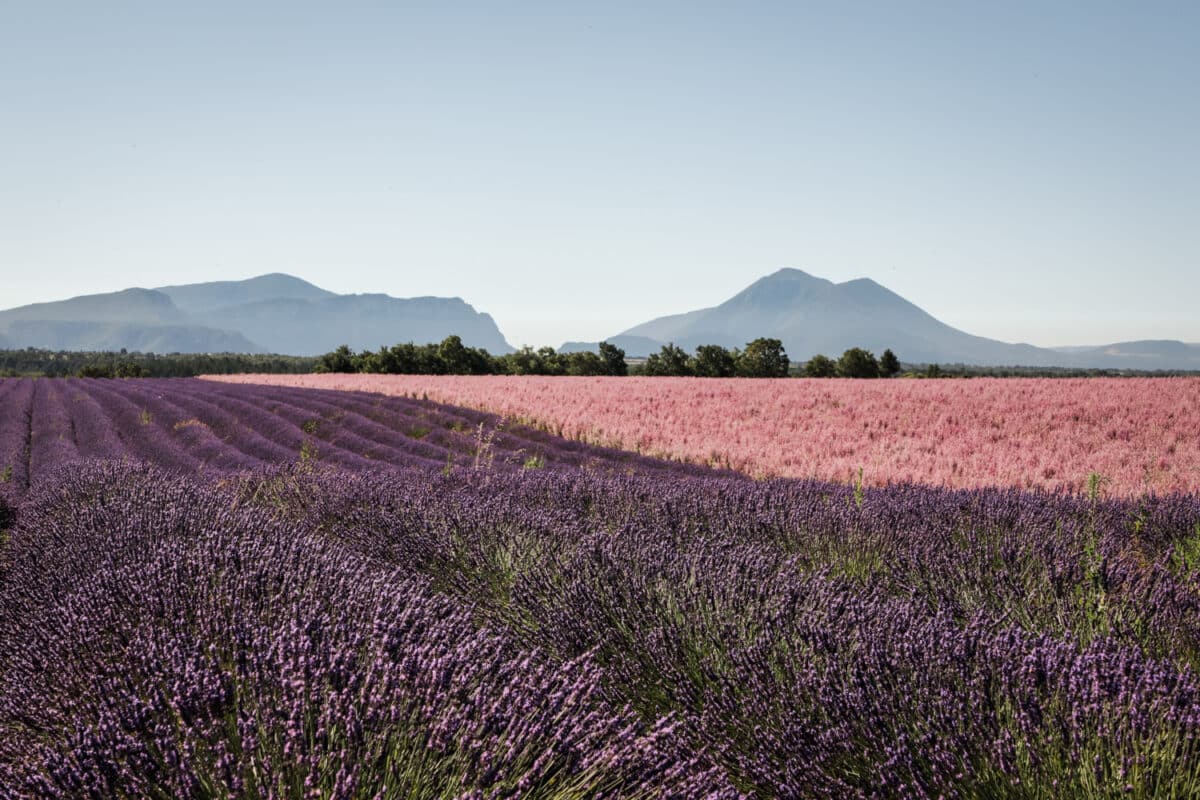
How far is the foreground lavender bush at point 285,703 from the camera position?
4.73 ft

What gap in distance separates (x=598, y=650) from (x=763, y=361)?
5072 centimetres

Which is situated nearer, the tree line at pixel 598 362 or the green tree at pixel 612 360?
the tree line at pixel 598 362

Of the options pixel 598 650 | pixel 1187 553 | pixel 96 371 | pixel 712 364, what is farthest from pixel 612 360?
pixel 598 650

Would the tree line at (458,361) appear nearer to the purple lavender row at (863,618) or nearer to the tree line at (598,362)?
the tree line at (598,362)

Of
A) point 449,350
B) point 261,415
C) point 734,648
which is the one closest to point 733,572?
point 734,648

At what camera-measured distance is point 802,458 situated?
8.89 m

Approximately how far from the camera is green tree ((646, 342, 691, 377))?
5038 cm

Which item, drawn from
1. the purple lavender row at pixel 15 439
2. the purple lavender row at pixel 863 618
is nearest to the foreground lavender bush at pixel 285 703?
the purple lavender row at pixel 863 618

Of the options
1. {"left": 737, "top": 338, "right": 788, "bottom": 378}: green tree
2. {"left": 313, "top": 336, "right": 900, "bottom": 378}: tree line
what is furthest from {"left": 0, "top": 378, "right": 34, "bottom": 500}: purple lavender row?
{"left": 737, "top": 338, "right": 788, "bottom": 378}: green tree

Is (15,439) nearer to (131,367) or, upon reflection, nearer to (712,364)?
(131,367)

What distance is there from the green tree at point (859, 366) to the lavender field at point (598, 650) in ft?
161

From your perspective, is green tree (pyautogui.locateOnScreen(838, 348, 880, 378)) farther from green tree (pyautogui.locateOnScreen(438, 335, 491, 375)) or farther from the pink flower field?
the pink flower field

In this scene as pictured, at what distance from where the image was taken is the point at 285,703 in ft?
4.99

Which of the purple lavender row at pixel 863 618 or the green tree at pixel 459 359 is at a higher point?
the green tree at pixel 459 359
